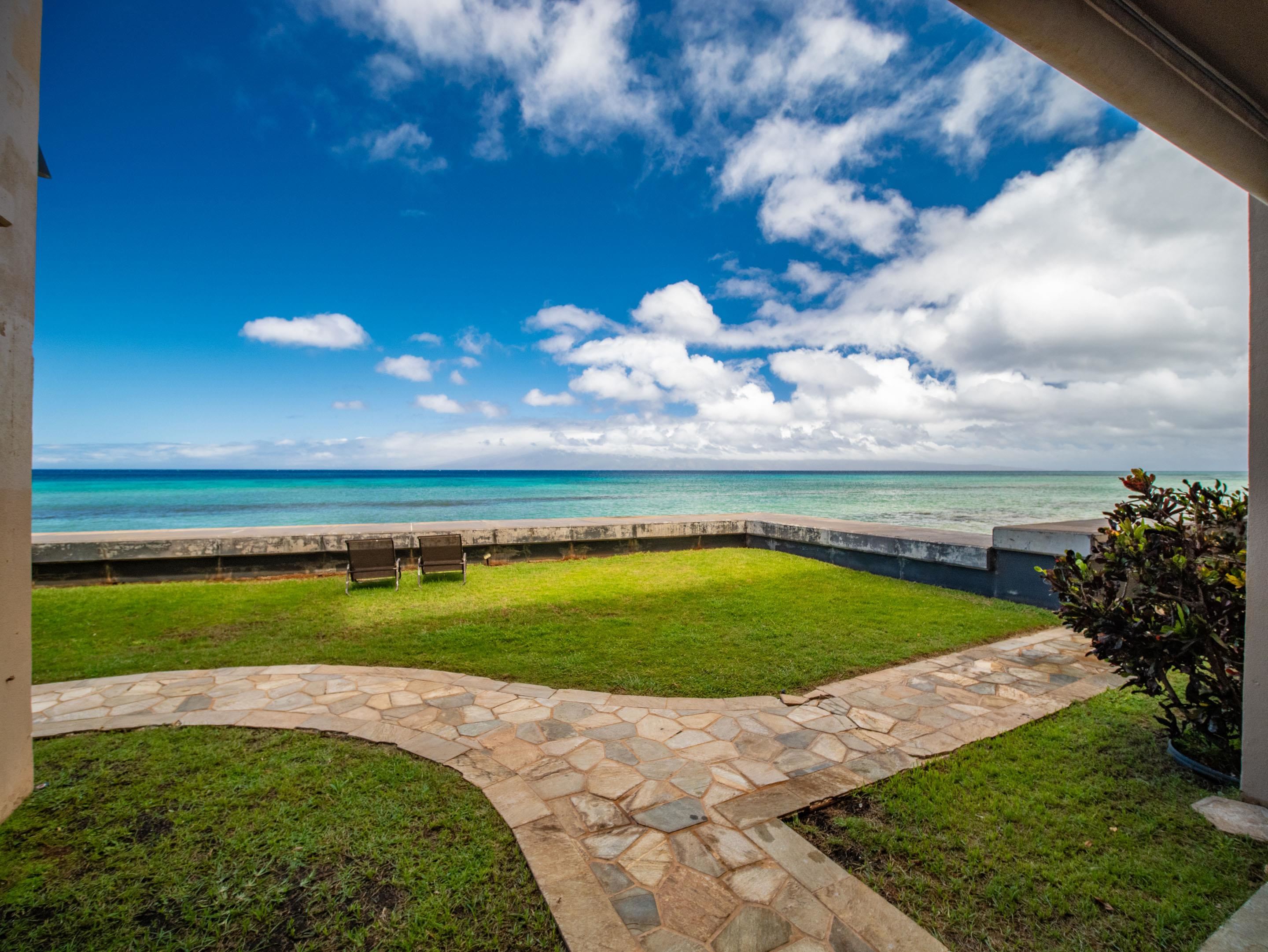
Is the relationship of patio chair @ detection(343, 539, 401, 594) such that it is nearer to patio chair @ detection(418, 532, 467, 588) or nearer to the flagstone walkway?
patio chair @ detection(418, 532, 467, 588)

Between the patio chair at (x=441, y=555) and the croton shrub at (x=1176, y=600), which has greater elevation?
the croton shrub at (x=1176, y=600)

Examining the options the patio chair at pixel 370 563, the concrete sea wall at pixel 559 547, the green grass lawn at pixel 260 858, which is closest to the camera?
the green grass lawn at pixel 260 858

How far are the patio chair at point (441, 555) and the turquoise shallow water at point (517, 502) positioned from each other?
26.5 feet

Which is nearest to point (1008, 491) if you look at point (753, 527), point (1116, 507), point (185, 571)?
point (753, 527)

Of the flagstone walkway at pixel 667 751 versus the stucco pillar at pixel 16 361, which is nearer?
the flagstone walkway at pixel 667 751

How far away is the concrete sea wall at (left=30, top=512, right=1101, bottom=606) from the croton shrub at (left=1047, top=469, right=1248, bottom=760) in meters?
2.75

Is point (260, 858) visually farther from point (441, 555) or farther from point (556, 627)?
point (441, 555)

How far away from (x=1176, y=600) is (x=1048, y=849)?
179 centimetres

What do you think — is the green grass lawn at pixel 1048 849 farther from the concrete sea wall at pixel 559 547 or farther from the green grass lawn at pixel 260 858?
the concrete sea wall at pixel 559 547

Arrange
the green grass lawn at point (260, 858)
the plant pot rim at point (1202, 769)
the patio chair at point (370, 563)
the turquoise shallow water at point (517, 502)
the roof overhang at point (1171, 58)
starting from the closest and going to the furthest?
the roof overhang at point (1171, 58), the green grass lawn at point (260, 858), the plant pot rim at point (1202, 769), the patio chair at point (370, 563), the turquoise shallow water at point (517, 502)

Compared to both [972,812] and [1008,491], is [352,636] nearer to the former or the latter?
[972,812]

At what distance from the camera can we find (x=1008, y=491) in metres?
49.7

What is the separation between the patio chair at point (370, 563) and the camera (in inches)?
292

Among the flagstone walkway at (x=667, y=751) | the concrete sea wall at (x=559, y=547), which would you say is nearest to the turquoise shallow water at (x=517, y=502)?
the concrete sea wall at (x=559, y=547)
